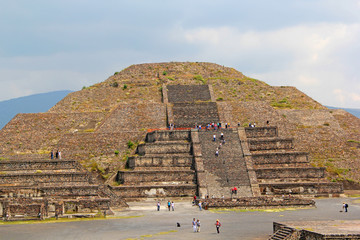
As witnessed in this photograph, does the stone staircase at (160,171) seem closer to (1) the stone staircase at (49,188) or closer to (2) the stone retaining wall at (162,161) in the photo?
(2) the stone retaining wall at (162,161)

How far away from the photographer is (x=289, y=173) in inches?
1843

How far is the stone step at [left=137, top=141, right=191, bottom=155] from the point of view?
49219 mm

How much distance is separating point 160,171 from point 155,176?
63 centimetres

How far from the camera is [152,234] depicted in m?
28.5

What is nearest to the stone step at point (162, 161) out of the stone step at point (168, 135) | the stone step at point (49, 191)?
the stone step at point (168, 135)

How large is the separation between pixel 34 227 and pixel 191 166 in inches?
750

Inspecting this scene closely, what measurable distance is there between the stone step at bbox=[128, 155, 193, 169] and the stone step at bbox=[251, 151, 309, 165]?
637 centimetres

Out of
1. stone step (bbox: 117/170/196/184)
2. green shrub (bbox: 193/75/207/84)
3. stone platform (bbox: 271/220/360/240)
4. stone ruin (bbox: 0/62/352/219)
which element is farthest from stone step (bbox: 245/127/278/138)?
stone platform (bbox: 271/220/360/240)

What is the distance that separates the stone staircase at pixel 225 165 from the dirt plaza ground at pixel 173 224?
15.7 ft

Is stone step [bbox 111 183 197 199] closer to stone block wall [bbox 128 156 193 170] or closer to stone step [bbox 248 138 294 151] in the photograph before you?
stone block wall [bbox 128 156 193 170]

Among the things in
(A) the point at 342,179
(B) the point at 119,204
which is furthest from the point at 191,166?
(A) the point at 342,179

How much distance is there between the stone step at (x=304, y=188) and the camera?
148 feet

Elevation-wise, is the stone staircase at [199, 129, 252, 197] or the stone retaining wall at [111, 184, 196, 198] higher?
the stone staircase at [199, 129, 252, 197]

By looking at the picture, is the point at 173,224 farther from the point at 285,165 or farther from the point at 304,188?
the point at 285,165
